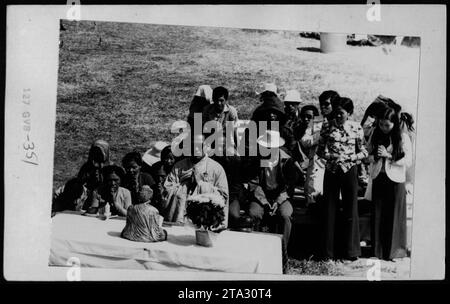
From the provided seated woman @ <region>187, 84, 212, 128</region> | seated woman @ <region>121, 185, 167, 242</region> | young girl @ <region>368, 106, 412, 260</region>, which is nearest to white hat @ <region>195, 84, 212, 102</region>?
seated woman @ <region>187, 84, 212, 128</region>

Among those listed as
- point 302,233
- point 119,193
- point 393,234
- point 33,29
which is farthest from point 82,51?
point 393,234

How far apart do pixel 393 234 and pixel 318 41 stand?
1.25m

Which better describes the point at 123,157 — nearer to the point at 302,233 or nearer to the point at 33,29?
the point at 33,29

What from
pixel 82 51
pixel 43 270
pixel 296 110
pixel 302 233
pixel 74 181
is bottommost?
pixel 43 270

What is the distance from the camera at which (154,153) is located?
3.37 metres

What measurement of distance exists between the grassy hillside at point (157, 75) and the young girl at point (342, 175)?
0.47 feet

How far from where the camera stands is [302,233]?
11.1 feet

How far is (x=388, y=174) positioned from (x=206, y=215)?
Answer: 1125 mm

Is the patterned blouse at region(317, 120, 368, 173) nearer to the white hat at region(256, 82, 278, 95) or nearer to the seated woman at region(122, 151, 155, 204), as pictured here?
the white hat at region(256, 82, 278, 95)

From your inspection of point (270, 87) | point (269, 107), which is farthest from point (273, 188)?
point (270, 87)

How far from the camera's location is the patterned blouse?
3.38m
